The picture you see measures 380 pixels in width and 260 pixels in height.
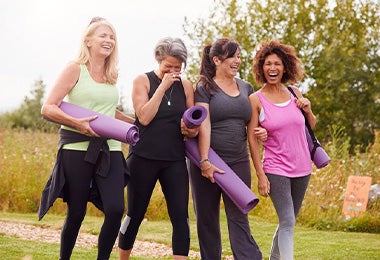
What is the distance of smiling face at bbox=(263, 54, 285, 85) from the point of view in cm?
534

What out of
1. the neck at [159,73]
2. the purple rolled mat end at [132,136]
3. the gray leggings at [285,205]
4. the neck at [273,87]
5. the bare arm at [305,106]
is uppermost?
the neck at [159,73]

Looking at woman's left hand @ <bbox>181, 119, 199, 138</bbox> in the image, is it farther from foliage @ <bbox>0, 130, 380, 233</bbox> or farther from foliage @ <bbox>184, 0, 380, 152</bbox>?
foliage @ <bbox>184, 0, 380, 152</bbox>

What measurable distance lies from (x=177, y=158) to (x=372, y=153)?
25.6ft

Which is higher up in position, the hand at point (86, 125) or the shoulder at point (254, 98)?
the shoulder at point (254, 98)

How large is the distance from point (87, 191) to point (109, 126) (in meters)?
0.49

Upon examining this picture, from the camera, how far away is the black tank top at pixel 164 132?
5109 millimetres

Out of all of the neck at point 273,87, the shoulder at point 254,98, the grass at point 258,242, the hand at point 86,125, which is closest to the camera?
the hand at point 86,125

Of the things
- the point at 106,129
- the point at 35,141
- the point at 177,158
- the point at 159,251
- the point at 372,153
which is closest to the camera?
the point at 106,129

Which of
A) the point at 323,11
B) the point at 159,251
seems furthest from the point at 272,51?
the point at 323,11

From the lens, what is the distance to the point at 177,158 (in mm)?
5152

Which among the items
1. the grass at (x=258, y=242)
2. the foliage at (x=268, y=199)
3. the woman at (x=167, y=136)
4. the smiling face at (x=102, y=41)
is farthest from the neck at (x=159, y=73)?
the foliage at (x=268, y=199)

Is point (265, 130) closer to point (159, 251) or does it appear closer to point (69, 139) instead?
point (69, 139)

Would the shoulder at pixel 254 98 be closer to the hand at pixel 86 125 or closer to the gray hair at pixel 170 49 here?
the gray hair at pixel 170 49

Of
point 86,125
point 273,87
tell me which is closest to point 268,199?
point 273,87
